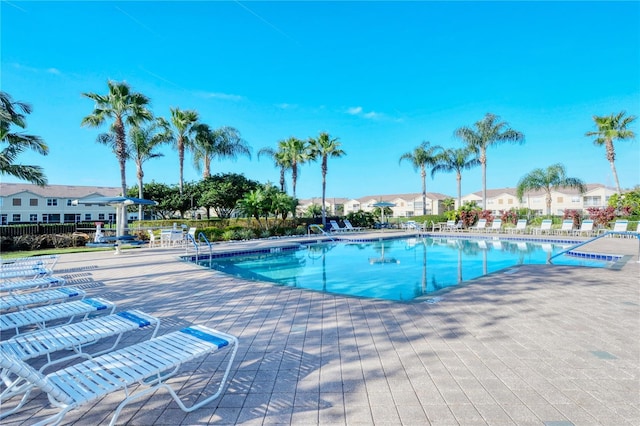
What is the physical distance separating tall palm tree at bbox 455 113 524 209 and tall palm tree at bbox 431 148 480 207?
53.9 inches

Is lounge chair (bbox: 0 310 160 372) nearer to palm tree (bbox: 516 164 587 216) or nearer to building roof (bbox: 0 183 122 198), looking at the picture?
palm tree (bbox: 516 164 587 216)

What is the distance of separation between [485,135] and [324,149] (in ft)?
41.9

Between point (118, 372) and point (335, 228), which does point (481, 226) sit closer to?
point (335, 228)

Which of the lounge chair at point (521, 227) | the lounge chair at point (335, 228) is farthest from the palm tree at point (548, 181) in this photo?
the lounge chair at point (335, 228)

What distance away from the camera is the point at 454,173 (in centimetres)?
2978

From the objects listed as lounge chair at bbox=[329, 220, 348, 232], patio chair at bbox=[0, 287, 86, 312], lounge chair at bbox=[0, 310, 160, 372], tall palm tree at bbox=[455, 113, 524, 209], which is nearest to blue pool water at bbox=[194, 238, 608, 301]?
lounge chair at bbox=[0, 310, 160, 372]

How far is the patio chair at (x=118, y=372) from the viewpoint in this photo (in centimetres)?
184

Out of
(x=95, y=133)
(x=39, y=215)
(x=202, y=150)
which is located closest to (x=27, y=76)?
(x=95, y=133)

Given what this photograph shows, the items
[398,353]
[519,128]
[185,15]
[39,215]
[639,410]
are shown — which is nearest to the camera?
[639,410]

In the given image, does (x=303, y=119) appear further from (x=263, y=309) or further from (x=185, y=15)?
(x=263, y=309)

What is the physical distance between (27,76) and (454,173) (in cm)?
2959

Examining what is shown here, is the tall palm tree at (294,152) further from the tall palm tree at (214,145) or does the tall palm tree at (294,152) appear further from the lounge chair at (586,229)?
the lounge chair at (586,229)

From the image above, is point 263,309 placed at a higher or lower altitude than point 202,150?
lower

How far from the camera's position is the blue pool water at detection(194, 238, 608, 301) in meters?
7.89
